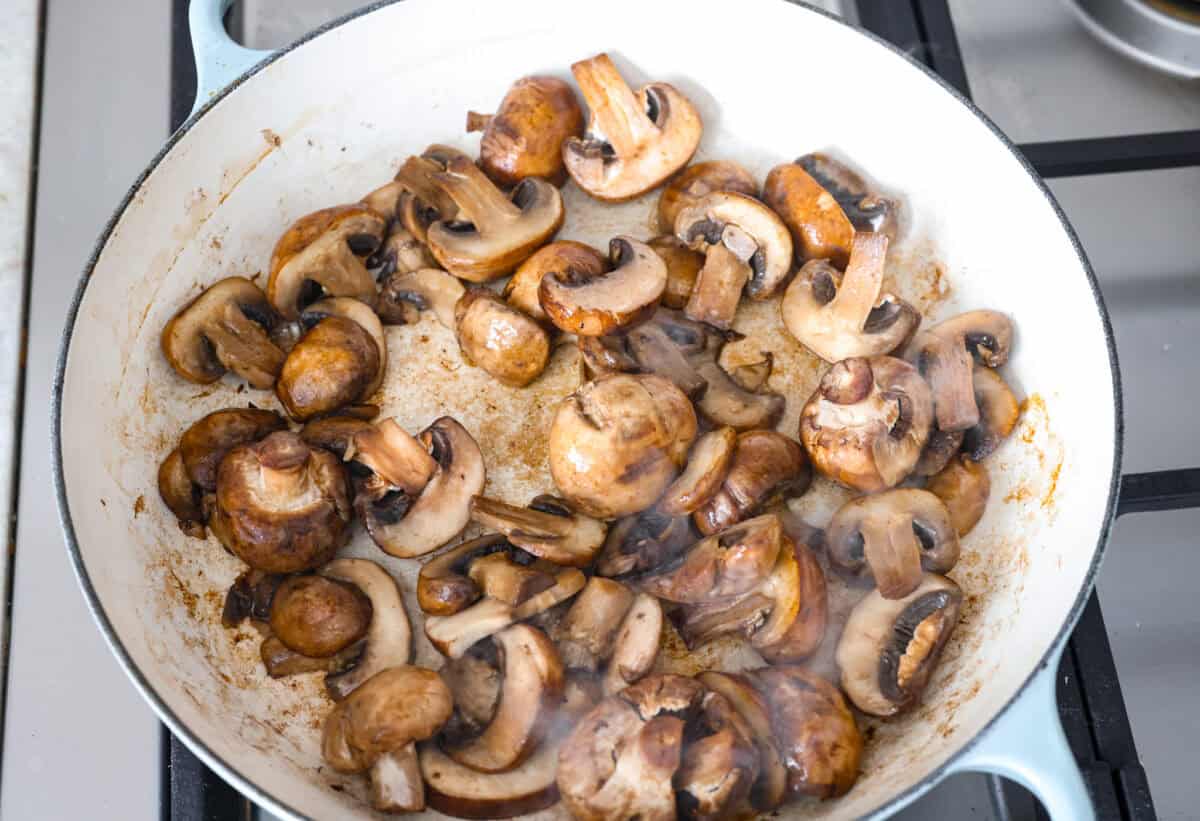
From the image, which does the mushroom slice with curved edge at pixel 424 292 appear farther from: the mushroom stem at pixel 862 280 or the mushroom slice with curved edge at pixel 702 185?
the mushroom stem at pixel 862 280

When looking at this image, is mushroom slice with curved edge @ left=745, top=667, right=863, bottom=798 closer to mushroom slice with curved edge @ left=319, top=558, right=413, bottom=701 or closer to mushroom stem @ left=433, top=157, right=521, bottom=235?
mushroom slice with curved edge @ left=319, top=558, right=413, bottom=701

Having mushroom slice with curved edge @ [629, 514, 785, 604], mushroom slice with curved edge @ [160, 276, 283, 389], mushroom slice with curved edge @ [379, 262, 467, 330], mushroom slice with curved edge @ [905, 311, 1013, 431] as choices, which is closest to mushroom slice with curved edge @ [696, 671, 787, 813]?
mushroom slice with curved edge @ [629, 514, 785, 604]

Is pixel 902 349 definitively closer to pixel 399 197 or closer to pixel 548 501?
pixel 548 501

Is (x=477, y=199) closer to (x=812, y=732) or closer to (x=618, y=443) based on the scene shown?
(x=618, y=443)

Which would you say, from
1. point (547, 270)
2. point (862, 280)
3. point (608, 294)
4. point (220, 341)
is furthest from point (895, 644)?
point (220, 341)

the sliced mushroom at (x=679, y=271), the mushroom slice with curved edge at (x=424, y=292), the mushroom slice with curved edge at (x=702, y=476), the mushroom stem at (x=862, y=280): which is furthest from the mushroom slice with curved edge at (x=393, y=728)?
the mushroom stem at (x=862, y=280)

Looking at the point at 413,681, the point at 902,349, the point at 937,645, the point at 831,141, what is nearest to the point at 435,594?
the point at 413,681
